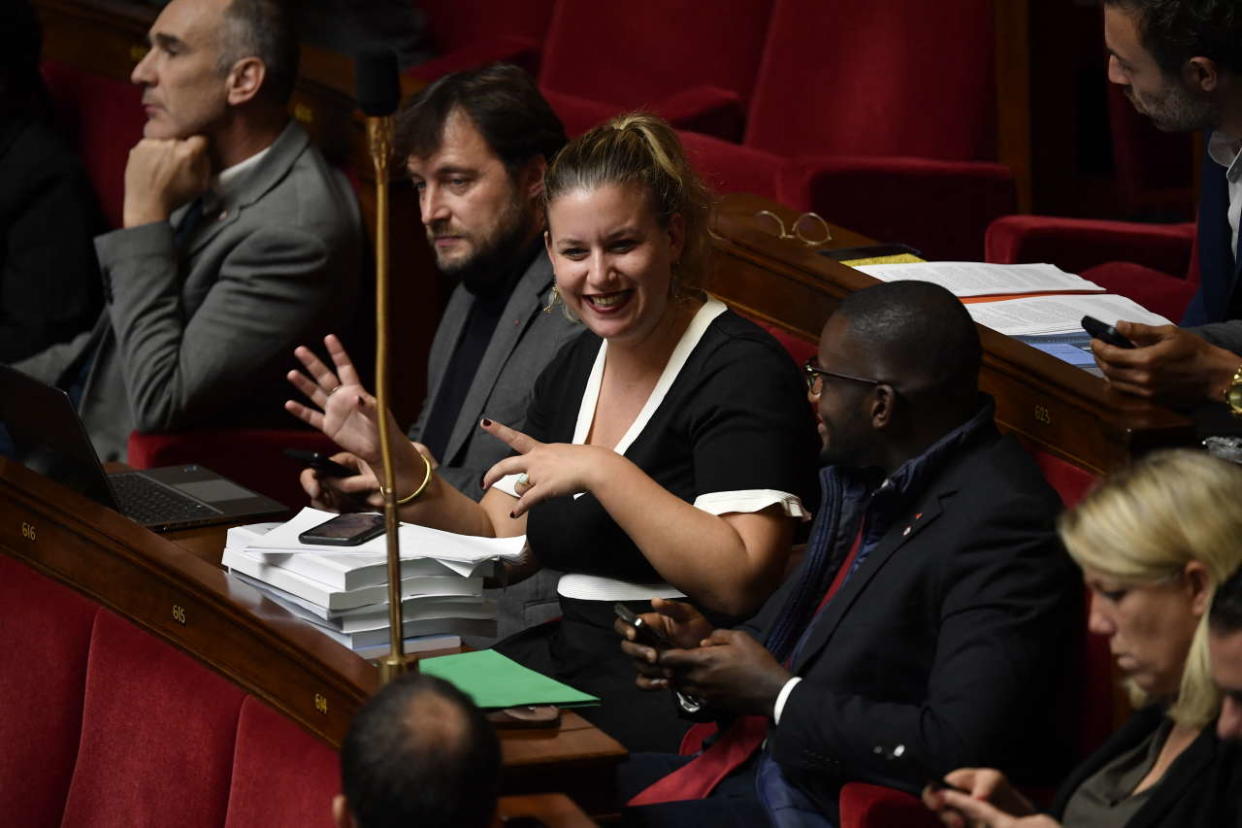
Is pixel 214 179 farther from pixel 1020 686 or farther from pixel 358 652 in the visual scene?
pixel 1020 686

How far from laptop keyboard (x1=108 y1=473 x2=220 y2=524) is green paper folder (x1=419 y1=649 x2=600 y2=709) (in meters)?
0.48

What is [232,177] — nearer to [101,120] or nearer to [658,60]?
[101,120]

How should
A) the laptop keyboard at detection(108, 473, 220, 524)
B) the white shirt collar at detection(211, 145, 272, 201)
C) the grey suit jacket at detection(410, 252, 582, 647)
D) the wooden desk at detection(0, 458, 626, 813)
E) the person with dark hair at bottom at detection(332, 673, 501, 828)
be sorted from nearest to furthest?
the person with dark hair at bottom at detection(332, 673, 501, 828), the wooden desk at detection(0, 458, 626, 813), the laptop keyboard at detection(108, 473, 220, 524), the grey suit jacket at detection(410, 252, 582, 647), the white shirt collar at detection(211, 145, 272, 201)

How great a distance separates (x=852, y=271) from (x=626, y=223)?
0.75 feet

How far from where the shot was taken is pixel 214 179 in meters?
2.23

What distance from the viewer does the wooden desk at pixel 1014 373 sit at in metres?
1.26

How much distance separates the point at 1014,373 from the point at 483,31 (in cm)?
187

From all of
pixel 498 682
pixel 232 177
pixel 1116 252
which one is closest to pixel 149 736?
pixel 498 682

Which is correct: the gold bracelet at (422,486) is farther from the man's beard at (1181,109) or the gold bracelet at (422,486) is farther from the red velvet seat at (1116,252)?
the red velvet seat at (1116,252)

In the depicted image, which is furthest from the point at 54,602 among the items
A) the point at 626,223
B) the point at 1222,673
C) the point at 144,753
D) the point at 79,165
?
the point at 79,165

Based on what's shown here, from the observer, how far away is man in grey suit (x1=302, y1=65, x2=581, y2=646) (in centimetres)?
176

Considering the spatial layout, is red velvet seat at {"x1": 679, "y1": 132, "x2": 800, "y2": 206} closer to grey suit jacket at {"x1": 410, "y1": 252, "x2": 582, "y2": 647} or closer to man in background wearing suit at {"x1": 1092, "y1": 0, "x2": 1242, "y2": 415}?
grey suit jacket at {"x1": 410, "y1": 252, "x2": 582, "y2": 647}

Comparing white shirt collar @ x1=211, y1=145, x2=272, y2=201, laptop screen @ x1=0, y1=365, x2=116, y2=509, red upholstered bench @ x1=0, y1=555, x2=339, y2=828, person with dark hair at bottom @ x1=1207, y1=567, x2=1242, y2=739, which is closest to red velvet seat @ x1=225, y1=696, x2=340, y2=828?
red upholstered bench @ x1=0, y1=555, x2=339, y2=828

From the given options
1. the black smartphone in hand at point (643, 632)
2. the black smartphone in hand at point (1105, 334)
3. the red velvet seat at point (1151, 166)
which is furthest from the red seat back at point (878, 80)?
the black smartphone in hand at point (643, 632)
